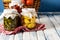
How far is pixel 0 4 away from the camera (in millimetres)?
1429

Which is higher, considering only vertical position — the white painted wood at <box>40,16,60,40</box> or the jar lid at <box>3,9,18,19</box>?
the jar lid at <box>3,9,18,19</box>

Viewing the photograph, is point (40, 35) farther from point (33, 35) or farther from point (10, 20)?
point (10, 20)

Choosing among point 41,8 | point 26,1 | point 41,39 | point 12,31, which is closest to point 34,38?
point 41,39

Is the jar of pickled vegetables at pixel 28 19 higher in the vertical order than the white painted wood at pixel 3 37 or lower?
higher

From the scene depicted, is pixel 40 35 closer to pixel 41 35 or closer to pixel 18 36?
pixel 41 35

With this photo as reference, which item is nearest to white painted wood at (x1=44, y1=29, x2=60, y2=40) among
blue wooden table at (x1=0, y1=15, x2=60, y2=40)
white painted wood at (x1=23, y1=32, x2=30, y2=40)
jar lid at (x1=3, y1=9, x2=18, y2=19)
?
blue wooden table at (x1=0, y1=15, x2=60, y2=40)

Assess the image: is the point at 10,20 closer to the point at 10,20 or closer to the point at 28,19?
the point at 10,20

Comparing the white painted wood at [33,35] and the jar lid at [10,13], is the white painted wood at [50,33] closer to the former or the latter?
the white painted wood at [33,35]

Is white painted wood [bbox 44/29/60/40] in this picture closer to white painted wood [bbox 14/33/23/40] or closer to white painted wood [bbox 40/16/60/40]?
white painted wood [bbox 40/16/60/40]

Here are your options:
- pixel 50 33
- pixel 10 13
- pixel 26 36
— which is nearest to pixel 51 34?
pixel 50 33

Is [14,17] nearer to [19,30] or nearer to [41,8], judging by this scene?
[19,30]

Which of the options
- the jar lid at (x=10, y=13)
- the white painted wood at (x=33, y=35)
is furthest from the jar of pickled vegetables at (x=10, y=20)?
the white painted wood at (x=33, y=35)

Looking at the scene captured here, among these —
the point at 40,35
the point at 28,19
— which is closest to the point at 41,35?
the point at 40,35

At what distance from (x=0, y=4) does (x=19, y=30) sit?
501mm
